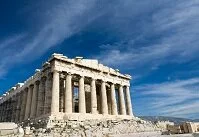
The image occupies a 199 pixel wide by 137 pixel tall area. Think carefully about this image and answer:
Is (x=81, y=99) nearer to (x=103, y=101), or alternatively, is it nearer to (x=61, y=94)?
(x=103, y=101)

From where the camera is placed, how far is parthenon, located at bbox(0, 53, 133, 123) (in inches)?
1313

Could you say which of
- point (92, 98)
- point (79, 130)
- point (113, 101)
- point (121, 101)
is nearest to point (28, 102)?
point (92, 98)

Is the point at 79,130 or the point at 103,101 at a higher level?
the point at 103,101

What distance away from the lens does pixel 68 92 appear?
1341 inches

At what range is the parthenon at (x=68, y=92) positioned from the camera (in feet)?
109

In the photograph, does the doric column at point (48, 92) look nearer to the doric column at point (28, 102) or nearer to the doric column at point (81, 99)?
the doric column at point (81, 99)

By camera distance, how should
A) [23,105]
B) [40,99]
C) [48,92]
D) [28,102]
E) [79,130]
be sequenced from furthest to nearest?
[23,105] → [28,102] → [40,99] → [48,92] → [79,130]

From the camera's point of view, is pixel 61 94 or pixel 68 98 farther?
pixel 61 94

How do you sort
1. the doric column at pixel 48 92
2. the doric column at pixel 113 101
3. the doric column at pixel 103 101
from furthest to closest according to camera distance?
1. the doric column at pixel 113 101
2. the doric column at pixel 103 101
3. the doric column at pixel 48 92

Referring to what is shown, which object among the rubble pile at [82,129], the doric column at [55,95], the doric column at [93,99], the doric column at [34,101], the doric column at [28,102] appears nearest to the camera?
the rubble pile at [82,129]

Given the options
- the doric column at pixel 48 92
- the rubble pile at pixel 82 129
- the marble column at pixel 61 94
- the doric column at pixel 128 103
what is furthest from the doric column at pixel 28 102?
the doric column at pixel 128 103

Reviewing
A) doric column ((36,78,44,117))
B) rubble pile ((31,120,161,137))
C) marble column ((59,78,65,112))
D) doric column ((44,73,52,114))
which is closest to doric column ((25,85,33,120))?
doric column ((36,78,44,117))

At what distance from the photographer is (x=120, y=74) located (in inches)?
1777

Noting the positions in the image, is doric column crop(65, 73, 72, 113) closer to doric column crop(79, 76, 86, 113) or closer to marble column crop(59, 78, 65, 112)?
doric column crop(79, 76, 86, 113)
